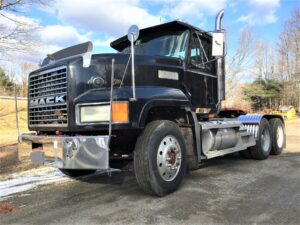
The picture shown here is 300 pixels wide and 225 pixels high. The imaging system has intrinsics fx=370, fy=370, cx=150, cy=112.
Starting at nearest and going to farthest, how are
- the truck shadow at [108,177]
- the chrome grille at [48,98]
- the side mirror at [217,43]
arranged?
the chrome grille at [48,98]
the side mirror at [217,43]
the truck shadow at [108,177]

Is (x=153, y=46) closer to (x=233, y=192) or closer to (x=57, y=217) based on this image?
(x=233, y=192)

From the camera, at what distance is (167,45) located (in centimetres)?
652

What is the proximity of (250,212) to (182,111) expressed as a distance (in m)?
2.05

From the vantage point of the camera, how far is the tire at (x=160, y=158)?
491 centimetres

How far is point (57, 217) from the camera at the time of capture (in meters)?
4.45

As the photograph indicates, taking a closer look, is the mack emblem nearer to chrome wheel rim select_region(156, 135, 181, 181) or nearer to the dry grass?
chrome wheel rim select_region(156, 135, 181, 181)

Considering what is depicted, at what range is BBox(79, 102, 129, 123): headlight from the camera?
471cm

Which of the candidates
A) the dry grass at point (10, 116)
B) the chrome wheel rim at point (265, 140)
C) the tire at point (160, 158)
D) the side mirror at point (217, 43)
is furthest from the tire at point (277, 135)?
the dry grass at point (10, 116)

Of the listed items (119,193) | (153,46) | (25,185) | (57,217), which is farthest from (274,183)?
(25,185)

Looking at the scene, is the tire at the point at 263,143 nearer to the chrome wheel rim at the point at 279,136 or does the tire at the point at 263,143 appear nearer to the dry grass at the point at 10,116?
the chrome wheel rim at the point at 279,136

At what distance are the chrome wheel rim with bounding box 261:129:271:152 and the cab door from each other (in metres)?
2.00

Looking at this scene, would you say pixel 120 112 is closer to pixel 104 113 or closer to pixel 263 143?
pixel 104 113

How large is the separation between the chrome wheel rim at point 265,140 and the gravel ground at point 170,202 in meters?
1.84

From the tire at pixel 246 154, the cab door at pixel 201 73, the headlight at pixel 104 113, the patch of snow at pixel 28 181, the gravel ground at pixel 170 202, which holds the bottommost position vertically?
the gravel ground at pixel 170 202
